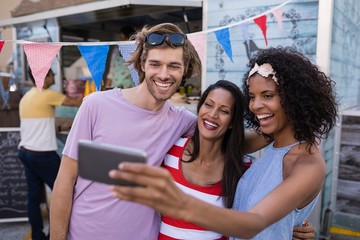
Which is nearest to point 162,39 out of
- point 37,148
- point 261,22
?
point 261,22

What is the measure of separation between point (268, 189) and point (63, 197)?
3.50ft

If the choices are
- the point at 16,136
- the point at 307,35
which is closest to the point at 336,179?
the point at 307,35

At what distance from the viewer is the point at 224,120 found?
1.89 m

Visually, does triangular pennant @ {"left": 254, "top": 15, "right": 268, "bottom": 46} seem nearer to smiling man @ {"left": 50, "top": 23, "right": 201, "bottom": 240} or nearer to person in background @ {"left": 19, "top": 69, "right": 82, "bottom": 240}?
smiling man @ {"left": 50, "top": 23, "right": 201, "bottom": 240}

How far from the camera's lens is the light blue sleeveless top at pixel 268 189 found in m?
1.52

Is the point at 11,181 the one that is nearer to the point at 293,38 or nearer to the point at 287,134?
the point at 293,38

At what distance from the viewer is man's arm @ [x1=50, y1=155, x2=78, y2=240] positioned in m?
1.75

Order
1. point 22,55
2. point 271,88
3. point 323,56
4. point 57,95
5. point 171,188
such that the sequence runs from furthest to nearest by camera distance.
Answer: point 22,55, point 57,95, point 323,56, point 271,88, point 171,188

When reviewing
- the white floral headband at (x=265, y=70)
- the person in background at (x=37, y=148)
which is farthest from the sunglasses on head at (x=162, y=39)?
the person in background at (x=37, y=148)

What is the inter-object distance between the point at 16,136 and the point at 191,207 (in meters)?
4.47

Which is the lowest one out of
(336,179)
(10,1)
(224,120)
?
(336,179)

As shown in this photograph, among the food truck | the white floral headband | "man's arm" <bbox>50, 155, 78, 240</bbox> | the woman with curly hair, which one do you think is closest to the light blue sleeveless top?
the woman with curly hair

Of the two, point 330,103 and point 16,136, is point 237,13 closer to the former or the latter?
point 330,103

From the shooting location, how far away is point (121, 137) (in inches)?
68.3
